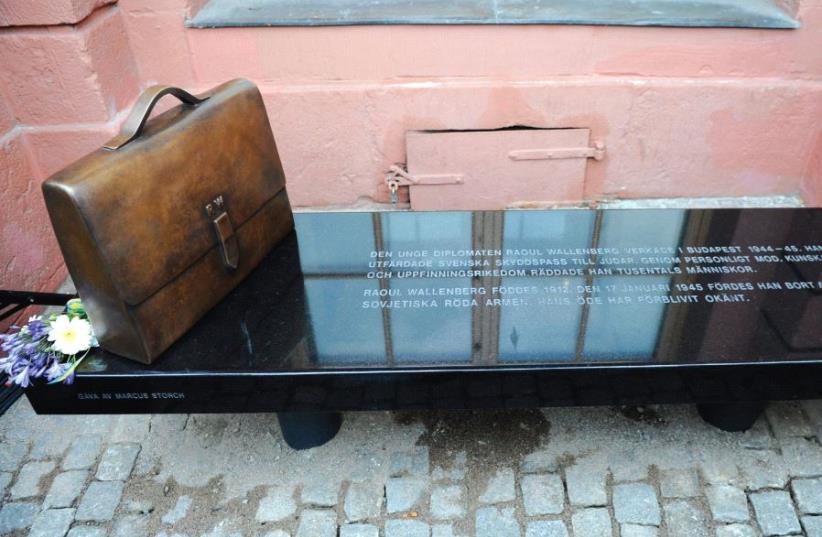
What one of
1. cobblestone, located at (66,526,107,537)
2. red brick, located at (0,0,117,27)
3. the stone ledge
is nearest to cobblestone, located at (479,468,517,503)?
cobblestone, located at (66,526,107,537)

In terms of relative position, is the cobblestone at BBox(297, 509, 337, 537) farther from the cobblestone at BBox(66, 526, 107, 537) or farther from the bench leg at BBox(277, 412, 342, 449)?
the cobblestone at BBox(66, 526, 107, 537)

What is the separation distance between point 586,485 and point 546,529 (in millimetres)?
223

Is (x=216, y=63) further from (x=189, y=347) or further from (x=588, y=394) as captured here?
(x=588, y=394)

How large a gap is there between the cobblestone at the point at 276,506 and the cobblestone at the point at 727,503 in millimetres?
1365

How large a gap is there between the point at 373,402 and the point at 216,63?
2054mm

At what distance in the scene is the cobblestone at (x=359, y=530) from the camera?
6.46ft

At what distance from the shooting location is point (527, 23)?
117 inches

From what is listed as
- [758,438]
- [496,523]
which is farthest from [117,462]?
[758,438]

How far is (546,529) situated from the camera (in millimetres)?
1956

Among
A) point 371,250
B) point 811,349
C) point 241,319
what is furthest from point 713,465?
point 241,319

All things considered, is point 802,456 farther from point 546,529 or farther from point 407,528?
point 407,528

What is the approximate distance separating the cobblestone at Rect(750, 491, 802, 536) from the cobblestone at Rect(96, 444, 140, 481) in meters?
2.12

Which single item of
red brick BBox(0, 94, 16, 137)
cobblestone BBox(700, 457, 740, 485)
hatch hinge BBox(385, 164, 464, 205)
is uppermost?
red brick BBox(0, 94, 16, 137)

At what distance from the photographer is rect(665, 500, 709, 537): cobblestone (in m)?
A: 1.92
